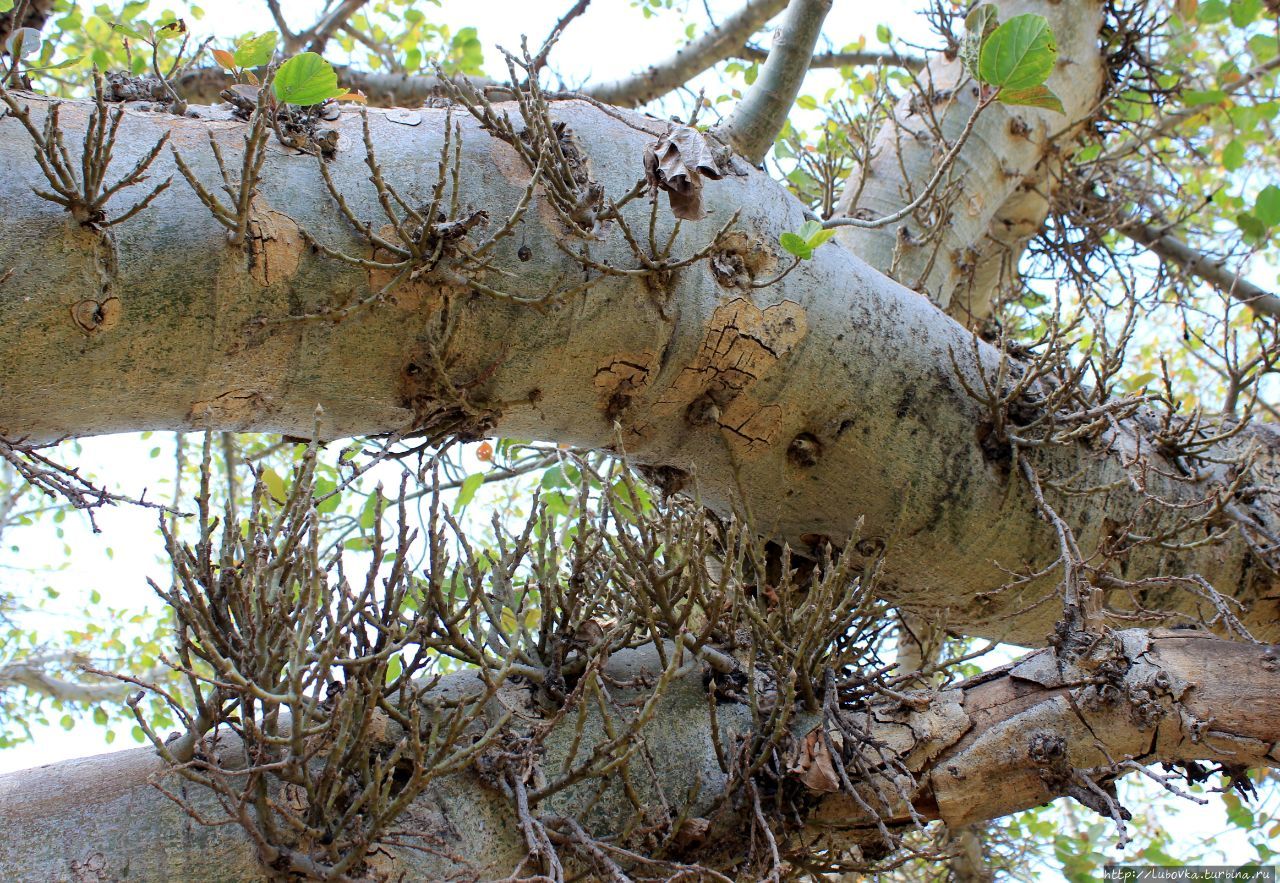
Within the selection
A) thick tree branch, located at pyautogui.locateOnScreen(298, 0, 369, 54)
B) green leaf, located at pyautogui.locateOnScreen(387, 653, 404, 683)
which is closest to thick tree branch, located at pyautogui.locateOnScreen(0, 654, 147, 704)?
green leaf, located at pyautogui.locateOnScreen(387, 653, 404, 683)

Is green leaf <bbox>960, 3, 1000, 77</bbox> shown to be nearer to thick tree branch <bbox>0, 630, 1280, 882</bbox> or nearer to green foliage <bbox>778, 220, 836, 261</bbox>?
green foliage <bbox>778, 220, 836, 261</bbox>

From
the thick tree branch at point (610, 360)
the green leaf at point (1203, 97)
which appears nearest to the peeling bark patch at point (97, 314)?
the thick tree branch at point (610, 360)

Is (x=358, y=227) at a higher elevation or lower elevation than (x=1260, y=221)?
lower

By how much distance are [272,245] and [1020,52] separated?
1487 millimetres

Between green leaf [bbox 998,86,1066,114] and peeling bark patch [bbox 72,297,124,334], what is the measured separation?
173cm

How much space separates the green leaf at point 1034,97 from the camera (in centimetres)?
208

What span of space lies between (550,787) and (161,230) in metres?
1.08

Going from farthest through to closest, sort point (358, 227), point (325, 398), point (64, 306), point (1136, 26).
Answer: point (1136, 26) < point (325, 398) < point (358, 227) < point (64, 306)

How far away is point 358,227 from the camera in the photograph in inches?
63.7

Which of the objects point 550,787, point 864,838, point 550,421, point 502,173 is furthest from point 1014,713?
point 502,173

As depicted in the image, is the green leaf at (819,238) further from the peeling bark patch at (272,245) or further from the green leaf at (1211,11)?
the green leaf at (1211,11)

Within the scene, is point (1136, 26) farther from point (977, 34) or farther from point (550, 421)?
point (550, 421)

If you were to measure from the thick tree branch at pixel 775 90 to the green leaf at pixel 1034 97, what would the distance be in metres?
0.47

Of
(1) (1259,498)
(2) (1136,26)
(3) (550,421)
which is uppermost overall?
(2) (1136,26)
